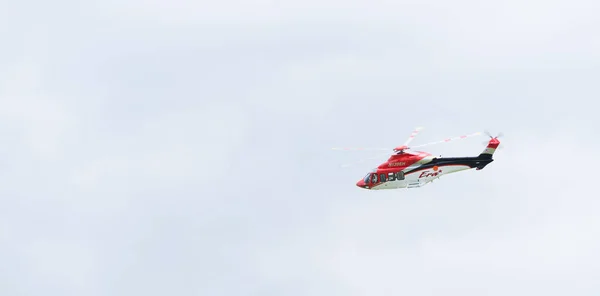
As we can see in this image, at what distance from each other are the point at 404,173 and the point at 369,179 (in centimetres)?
495

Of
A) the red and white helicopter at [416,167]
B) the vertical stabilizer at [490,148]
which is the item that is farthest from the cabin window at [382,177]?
the vertical stabilizer at [490,148]

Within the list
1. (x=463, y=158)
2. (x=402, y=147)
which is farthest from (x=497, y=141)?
(x=402, y=147)

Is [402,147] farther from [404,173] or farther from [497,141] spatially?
[497,141]

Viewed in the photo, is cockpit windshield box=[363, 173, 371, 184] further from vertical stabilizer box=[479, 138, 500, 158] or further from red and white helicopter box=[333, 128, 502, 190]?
vertical stabilizer box=[479, 138, 500, 158]

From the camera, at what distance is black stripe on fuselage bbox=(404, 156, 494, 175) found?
4958 inches

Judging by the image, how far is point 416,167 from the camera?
413 ft

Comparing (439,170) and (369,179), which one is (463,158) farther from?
(369,179)

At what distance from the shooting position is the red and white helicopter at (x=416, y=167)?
126 meters

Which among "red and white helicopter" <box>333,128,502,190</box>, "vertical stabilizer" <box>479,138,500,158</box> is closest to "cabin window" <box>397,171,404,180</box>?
"red and white helicopter" <box>333,128,502,190</box>

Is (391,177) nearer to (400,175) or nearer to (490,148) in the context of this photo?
(400,175)

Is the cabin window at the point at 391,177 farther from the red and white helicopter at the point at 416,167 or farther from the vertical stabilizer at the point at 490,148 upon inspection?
the vertical stabilizer at the point at 490,148

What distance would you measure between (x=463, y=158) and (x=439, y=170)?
3.93m

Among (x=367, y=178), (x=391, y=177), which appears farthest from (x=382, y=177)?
(x=367, y=178)

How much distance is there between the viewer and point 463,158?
12744 cm
